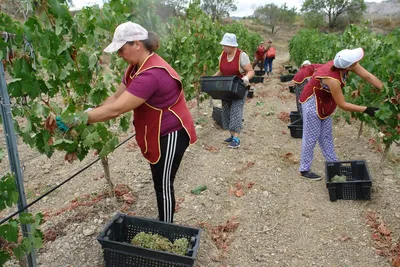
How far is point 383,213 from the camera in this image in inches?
152

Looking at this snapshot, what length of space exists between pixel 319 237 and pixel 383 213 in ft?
2.85

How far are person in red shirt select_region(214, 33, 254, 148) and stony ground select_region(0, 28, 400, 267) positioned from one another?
1.37 feet

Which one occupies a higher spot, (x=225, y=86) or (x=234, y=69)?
(x=234, y=69)

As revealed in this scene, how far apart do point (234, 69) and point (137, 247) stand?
3.48 metres

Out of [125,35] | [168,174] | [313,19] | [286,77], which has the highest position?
[125,35]

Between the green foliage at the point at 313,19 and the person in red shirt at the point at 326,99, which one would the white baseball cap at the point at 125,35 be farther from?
the green foliage at the point at 313,19

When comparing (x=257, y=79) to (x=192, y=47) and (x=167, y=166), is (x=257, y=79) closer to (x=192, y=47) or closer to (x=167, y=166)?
(x=192, y=47)

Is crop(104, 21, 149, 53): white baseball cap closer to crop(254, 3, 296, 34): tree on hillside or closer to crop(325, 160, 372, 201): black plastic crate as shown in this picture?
crop(325, 160, 372, 201): black plastic crate

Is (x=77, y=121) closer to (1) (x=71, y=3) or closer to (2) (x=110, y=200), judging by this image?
(1) (x=71, y=3)

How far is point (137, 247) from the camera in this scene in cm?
250

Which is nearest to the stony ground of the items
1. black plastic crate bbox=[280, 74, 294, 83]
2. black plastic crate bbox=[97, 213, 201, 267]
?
black plastic crate bbox=[97, 213, 201, 267]

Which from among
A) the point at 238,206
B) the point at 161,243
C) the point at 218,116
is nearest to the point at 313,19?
the point at 218,116

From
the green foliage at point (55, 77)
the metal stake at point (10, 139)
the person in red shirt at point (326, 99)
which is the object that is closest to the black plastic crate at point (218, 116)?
the person in red shirt at point (326, 99)

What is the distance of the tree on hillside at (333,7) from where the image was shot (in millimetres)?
51969
